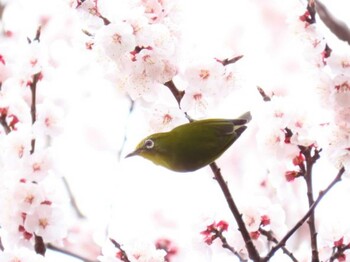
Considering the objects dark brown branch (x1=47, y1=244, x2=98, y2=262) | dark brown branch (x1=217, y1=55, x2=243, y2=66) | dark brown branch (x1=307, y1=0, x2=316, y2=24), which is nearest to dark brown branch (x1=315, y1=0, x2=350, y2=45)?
dark brown branch (x1=307, y1=0, x2=316, y2=24)

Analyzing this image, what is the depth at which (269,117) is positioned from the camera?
Answer: 69.4 inches

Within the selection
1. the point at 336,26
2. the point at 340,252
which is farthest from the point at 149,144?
the point at 340,252

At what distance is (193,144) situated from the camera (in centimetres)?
142

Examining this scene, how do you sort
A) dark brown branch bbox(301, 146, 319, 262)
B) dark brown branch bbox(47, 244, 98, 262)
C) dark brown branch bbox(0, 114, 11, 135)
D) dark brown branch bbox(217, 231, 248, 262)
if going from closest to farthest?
1. dark brown branch bbox(301, 146, 319, 262)
2. dark brown branch bbox(217, 231, 248, 262)
3. dark brown branch bbox(0, 114, 11, 135)
4. dark brown branch bbox(47, 244, 98, 262)

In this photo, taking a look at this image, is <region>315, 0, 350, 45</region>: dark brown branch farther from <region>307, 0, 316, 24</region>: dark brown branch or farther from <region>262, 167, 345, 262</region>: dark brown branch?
<region>262, 167, 345, 262</region>: dark brown branch

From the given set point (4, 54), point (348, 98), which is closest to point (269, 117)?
point (348, 98)

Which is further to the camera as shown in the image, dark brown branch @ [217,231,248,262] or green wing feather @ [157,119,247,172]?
dark brown branch @ [217,231,248,262]

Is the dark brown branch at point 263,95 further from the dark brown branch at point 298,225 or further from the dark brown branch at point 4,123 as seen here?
the dark brown branch at point 4,123

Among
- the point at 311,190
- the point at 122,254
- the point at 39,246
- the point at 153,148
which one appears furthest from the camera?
the point at 39,246

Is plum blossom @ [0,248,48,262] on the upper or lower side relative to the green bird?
lower

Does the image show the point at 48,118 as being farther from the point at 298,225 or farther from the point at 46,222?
the point at 298,225

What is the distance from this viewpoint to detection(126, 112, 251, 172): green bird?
142 centimetres

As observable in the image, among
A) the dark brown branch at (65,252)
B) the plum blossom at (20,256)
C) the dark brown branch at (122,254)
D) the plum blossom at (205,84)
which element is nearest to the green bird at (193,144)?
the plum blossom at (205,84)

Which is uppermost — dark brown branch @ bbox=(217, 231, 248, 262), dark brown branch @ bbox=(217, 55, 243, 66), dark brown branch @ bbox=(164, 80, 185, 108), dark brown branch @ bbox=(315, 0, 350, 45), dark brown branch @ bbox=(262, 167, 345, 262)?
dark brown branch @ bbox=(315, 0, 350, 45)
